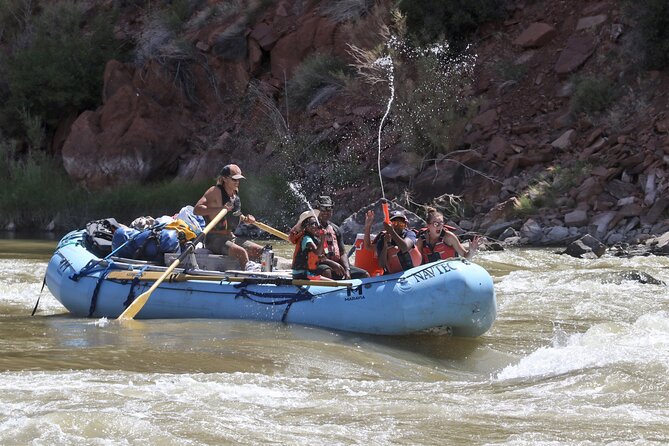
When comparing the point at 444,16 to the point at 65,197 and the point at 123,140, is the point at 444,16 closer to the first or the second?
the point at 123,140

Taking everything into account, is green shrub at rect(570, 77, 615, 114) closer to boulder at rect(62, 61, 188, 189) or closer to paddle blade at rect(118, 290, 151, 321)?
boulder at rect(62, 61, 188, 189)

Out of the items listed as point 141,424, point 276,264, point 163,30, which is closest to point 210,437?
point 141,424

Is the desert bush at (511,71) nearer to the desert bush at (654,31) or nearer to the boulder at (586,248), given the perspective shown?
the desert bush at (654,31)

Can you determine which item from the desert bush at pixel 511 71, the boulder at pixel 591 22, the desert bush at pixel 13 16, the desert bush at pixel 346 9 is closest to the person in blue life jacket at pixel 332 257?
the desert bush at pixel 511 71

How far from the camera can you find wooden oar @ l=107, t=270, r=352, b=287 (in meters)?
9.07

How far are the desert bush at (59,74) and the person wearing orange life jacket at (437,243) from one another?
18.2m

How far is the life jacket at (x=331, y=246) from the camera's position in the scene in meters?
9.36

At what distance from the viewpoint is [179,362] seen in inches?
294

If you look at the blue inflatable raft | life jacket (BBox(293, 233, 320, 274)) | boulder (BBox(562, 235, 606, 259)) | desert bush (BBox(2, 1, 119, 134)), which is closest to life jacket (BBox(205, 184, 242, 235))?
the blue inflatable raft

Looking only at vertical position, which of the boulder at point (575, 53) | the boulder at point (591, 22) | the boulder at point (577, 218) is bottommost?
the boulder at point (577, 218)

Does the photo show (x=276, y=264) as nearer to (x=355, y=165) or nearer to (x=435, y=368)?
(x=435, y=368)

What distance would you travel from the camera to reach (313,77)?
902 inches

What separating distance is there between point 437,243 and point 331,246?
998 millimetres

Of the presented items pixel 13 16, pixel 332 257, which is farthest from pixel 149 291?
pixel 13 16
